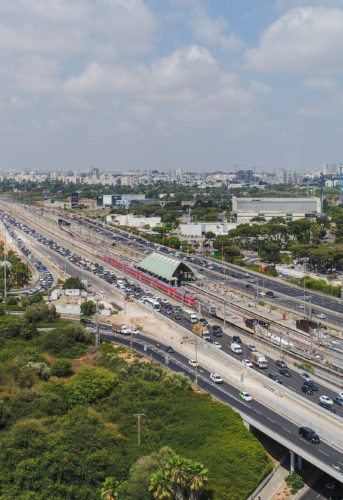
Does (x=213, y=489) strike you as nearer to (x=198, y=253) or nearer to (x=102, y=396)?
(x=102, y=396)

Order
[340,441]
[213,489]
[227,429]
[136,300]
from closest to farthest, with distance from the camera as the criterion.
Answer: [213,489] → [340,441] → [227,429] → [136,300]

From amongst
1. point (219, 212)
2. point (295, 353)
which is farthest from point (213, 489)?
point (219, 212)

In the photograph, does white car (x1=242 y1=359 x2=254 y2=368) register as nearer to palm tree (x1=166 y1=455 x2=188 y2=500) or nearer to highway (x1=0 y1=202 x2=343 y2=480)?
highway (x1=0 y1=202 x2=343 y2=480)

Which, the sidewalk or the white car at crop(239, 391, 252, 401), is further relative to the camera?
the white car at crop(239, 391, 252, 401)

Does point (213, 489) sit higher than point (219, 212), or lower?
lower

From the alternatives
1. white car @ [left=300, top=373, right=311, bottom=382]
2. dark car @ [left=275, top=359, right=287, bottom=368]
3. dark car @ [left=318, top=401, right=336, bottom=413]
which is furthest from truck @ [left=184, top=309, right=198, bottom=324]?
dark car @ [left=318, top=401, right=336, bottom=413]

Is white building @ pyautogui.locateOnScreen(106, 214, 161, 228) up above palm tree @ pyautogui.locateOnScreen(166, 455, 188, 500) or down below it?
above

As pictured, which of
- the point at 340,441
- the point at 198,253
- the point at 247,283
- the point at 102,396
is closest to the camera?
the point at 340,441
